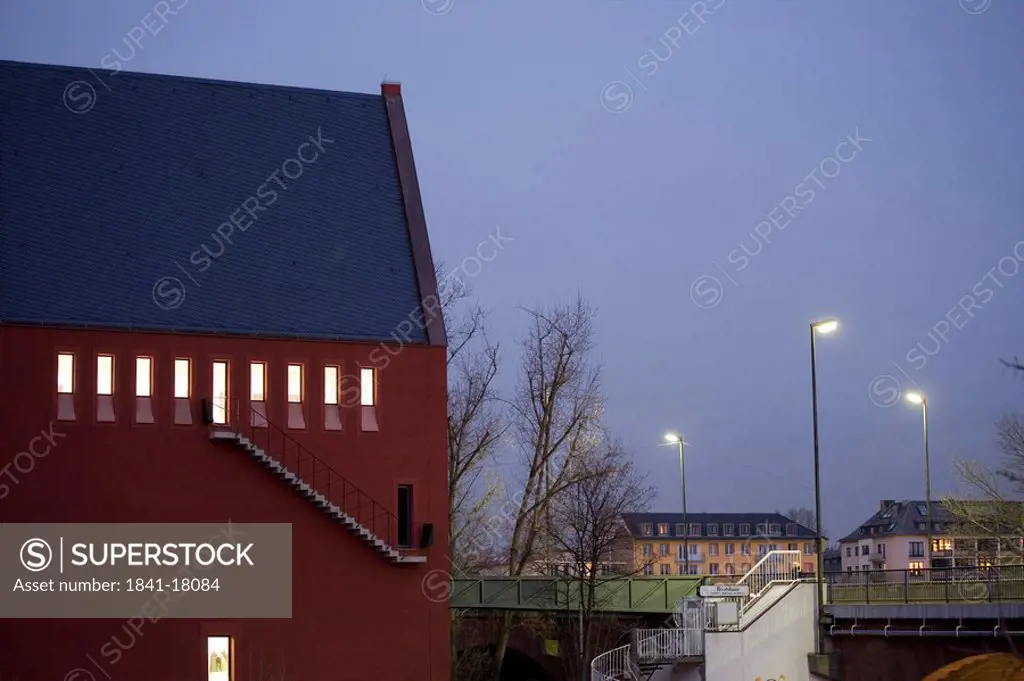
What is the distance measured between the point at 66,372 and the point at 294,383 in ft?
22.6

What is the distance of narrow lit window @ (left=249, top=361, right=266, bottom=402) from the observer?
153 feet

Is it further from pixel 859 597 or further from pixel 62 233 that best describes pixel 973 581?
pixel 62 233

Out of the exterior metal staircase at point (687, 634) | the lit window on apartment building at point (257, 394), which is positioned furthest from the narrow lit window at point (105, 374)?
the exterior metal staircase at point (687, 634)

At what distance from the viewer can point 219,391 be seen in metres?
46.3

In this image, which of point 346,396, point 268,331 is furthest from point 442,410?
point 268,331

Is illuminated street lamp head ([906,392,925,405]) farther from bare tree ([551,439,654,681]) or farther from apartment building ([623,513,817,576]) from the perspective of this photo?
apartment building ([623,513,817,576])

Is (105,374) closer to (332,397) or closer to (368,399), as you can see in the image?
(332,397)

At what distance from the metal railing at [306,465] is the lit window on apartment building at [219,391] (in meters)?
0.03

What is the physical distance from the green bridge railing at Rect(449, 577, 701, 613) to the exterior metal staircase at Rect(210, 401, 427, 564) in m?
7.56

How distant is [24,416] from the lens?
144ft

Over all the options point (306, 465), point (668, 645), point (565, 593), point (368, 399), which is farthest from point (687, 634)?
point (306, 465)

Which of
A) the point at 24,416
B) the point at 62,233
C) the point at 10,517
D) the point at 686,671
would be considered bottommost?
the point at 686,671

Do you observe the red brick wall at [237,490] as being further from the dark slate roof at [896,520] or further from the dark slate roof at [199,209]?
the dark slate roof at [896,520]

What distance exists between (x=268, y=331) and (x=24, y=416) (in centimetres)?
776
